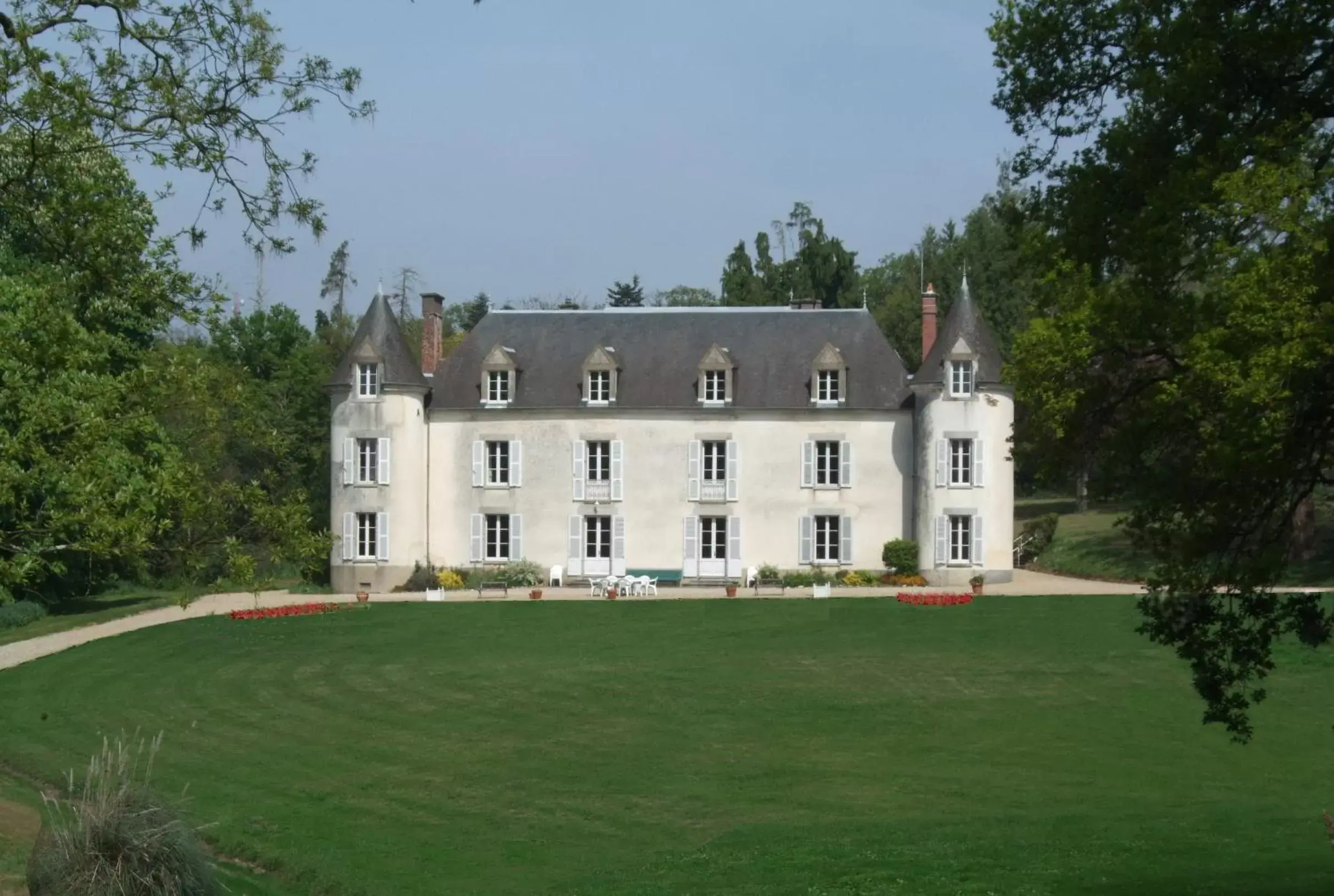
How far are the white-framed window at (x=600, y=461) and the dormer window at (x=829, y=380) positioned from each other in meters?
5.35

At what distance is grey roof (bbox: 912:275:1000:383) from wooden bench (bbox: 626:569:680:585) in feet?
24.9

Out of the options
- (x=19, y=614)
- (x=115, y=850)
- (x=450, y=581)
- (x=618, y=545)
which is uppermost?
(x=618, y=545)

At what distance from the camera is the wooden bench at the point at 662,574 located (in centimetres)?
4047

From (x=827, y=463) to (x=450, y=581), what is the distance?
9780mm

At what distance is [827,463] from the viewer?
1598 inches

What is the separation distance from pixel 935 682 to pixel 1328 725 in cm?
567

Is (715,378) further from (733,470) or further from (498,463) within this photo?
(498,463)

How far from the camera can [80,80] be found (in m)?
9.98

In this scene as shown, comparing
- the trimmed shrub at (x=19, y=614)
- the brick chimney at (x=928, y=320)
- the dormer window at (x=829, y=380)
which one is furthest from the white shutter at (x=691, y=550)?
the trimmed shrub at (x=19, y=614)

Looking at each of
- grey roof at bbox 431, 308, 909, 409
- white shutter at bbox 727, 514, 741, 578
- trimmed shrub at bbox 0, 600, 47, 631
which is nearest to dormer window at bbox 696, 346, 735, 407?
grey roof at bbox 431, 308, 909, 409

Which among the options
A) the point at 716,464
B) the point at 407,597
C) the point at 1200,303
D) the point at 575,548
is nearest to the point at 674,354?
the point at 716,464

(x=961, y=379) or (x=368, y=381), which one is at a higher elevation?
(x=368, y=381)

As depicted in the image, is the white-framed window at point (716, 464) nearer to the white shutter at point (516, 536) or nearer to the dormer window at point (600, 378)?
the dormer window at point (600, 378)

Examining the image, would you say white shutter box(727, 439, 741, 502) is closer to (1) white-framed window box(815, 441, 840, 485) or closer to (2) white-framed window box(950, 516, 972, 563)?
(1) white-framed window box(815, 441, 840, 485)
